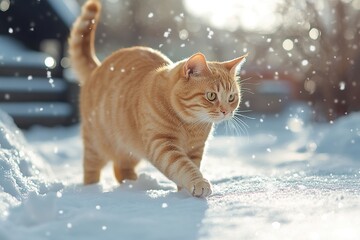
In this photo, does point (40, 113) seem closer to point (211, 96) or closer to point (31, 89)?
point (31, 89)

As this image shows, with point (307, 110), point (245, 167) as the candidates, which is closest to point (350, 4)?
point (307, 110)

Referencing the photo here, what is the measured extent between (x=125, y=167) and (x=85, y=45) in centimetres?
130

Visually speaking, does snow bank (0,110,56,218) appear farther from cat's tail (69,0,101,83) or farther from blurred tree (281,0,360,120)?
blurred tree (281,0,360,120)

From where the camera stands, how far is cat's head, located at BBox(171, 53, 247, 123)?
3174mm

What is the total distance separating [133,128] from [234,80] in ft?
2.67

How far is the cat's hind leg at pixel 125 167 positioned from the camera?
13.3 ft

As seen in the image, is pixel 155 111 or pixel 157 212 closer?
pixel 157 212

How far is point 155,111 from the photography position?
11.0ft

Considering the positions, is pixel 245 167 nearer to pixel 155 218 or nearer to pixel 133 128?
pixel 133 128

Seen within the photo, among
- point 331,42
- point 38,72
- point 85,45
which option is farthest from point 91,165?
point 38,72

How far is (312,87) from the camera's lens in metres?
10.1

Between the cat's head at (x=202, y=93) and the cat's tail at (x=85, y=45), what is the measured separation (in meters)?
→ 1.66

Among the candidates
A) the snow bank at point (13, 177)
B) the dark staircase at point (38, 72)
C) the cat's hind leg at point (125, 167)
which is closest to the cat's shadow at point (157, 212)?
the snow bank at point (13, 177)

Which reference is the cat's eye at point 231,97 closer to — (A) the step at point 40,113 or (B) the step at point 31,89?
(A) the step at point 40,113
